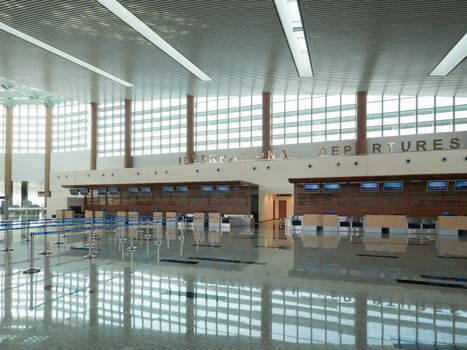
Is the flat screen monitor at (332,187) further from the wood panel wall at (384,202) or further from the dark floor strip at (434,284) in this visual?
the dark floor strip at (434,284)

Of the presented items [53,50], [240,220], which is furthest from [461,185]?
[53,50]

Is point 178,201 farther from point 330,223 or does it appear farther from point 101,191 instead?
point 330,223

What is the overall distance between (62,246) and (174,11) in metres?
8.11

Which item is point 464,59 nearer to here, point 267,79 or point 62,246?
point 267,79

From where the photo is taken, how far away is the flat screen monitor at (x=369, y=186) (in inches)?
621

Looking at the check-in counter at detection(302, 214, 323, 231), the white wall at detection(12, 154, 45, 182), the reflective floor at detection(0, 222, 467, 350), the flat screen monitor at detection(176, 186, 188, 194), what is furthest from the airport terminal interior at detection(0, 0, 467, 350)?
the flat screen monitor at detection(176, 186, 188, 194)

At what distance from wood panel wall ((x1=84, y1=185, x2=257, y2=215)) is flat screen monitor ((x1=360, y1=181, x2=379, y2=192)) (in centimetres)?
610

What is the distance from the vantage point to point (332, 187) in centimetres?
1650

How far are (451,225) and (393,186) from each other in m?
2.74

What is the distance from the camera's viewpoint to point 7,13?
38.0 feet

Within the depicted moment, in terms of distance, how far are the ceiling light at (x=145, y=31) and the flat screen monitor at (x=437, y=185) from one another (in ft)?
41.1

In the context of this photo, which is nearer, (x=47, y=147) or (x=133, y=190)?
(x=133, y=190)

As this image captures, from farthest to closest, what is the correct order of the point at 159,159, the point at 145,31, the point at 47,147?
the point at 47,147 → the point at 159,159 → the point at 145,31

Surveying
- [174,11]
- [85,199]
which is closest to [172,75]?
[174,11]
